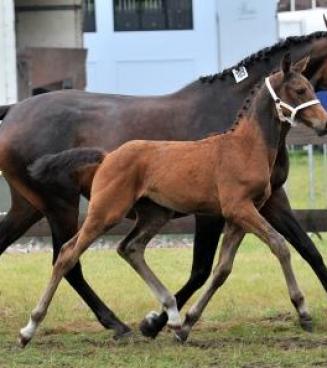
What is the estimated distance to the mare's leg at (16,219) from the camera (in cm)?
837

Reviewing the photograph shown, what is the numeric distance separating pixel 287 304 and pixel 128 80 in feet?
32.7

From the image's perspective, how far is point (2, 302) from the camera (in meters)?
9.10

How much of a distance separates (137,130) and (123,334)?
1.36 metres

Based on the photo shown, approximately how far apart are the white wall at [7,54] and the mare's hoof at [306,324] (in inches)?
203

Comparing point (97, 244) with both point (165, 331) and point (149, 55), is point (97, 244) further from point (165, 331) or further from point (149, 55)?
point (149, 55)

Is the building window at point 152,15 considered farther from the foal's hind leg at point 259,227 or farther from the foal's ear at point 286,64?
the foal's hind leg at point 259,227

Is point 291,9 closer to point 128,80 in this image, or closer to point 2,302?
point 128,80

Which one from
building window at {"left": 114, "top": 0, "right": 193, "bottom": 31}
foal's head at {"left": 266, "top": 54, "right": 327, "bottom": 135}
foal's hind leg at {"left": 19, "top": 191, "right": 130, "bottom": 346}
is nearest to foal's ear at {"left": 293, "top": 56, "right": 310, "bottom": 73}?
foal's head at {"left": 266, "top": 54, "right": 327, "bottom": 135}

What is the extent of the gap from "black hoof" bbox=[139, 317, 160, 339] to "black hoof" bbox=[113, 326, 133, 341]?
0.38 feet

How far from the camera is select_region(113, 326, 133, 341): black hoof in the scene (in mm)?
7457

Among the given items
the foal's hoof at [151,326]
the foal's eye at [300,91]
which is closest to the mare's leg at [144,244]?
the foal's hoof at [151,326]

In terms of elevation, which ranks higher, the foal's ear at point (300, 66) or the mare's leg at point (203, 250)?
the foal's ear at point (300, 66)

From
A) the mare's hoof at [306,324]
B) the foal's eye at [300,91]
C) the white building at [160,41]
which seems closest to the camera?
the foal's eye at [300,91]

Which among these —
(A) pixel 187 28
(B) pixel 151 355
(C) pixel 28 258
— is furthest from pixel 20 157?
(A) pixel 187 28
